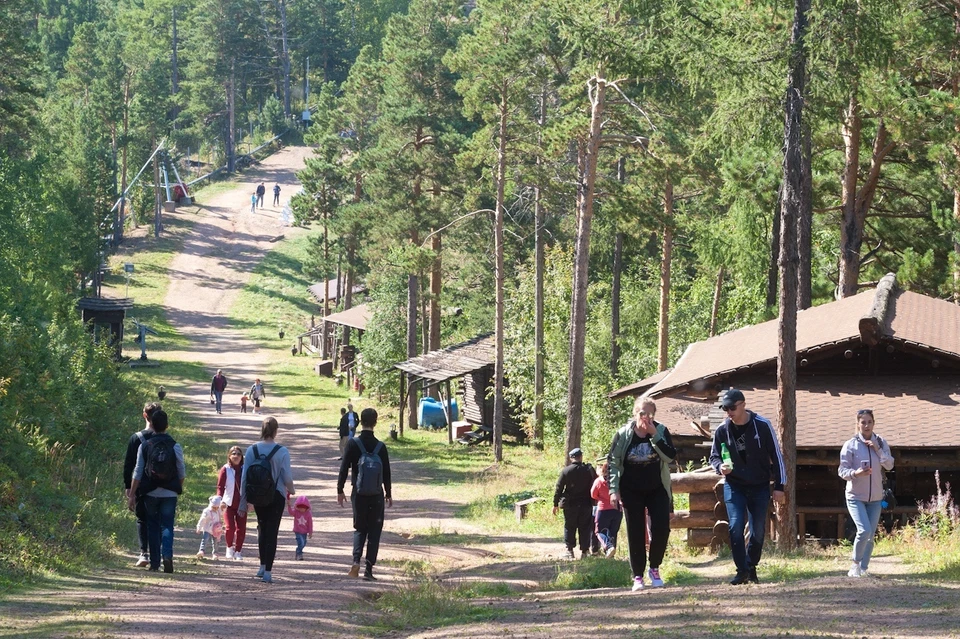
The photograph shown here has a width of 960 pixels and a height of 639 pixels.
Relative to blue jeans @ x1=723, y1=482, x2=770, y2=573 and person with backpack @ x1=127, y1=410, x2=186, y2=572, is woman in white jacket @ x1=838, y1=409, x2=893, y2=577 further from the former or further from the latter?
person with backpack @ x1=127, y1=410, x2=186, y2=572

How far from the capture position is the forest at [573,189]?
1617 cm

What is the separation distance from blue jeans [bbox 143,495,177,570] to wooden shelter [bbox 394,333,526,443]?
2433cm

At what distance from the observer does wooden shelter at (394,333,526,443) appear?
124 ft

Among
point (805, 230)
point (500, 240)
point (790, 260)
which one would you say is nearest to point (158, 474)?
point (790, 260)

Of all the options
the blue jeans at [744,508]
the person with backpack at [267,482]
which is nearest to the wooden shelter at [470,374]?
the person with backpack at [267,482]

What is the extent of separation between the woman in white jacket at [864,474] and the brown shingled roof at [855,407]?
6050 millimetres

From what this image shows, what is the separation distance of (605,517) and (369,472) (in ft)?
15.7

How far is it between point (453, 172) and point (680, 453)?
24.4 m

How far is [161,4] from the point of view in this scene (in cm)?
12094

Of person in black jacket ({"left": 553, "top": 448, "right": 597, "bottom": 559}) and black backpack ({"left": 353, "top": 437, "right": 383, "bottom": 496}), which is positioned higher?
black backpack ({"left": 353, "top": 437, "right": 383, "bottom": 496})

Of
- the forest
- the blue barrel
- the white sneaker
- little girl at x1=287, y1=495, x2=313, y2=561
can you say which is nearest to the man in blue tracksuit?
the white sneaker

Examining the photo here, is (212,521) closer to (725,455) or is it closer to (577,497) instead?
(577,497)

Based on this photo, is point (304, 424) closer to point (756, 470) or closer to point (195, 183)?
point (756, 470)

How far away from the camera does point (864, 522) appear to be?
35.4 ft
